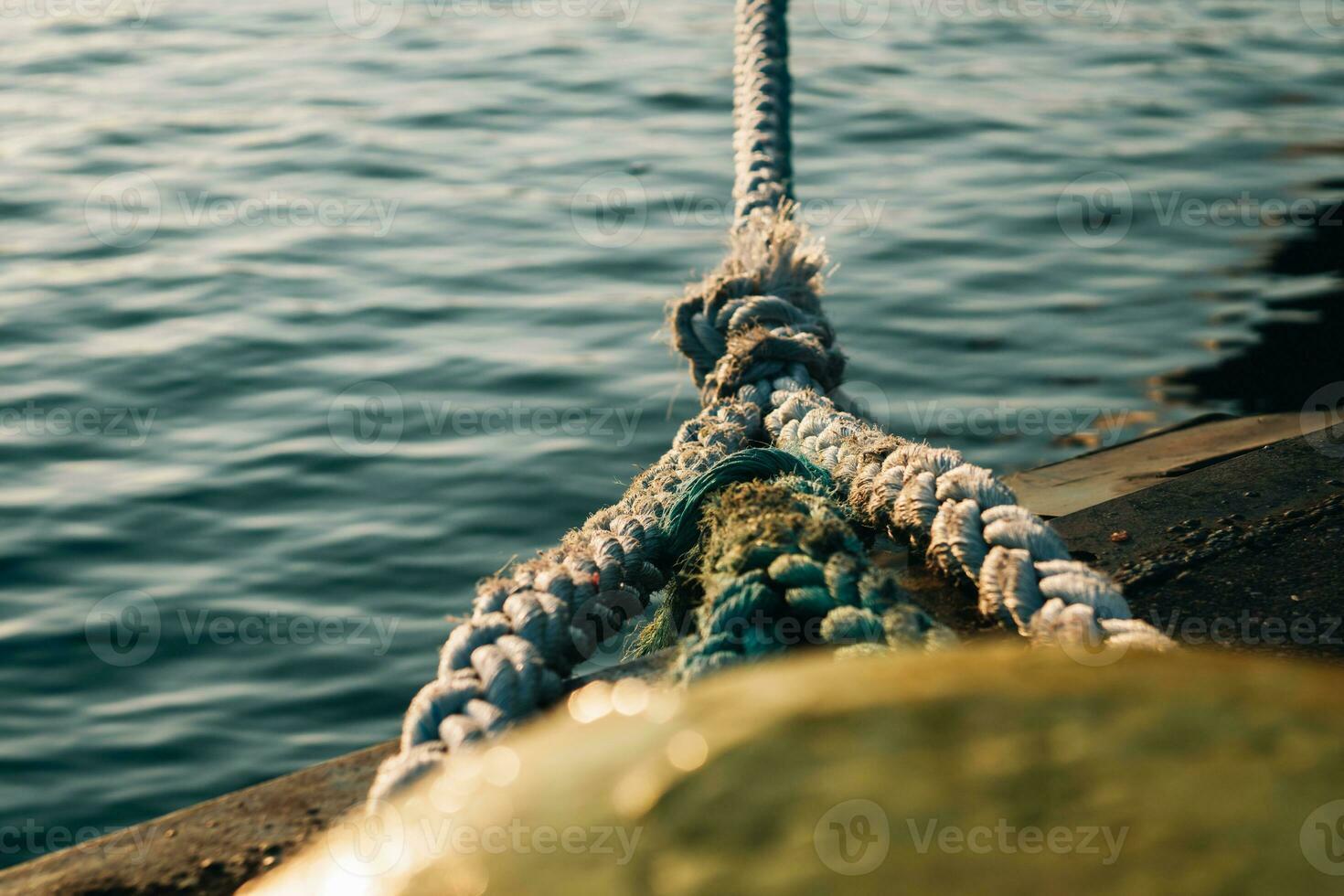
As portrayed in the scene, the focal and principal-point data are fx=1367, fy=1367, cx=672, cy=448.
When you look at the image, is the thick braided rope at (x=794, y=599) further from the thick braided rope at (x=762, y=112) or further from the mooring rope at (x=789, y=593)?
the thick braided rope at (x=762, y=112)

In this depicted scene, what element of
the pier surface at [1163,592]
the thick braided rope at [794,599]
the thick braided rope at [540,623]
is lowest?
the pier surface at [1163,592]

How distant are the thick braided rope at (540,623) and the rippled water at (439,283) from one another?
1.42 meters

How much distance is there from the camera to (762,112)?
2.93m

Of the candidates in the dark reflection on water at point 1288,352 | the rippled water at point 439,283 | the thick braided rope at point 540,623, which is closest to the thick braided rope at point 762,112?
the thick braided rope at point 540,623

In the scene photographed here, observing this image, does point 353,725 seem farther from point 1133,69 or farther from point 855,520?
point 1133,69

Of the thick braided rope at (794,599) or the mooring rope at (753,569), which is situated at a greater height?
the thick braided rope at (794,599)

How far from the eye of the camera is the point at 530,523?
356 centimetres

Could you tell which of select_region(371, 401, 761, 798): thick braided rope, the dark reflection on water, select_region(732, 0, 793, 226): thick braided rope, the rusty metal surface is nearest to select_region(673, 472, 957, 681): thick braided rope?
select_region(371, 401, 761, 798): thick braided rope

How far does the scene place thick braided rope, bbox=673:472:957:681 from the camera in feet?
3.74

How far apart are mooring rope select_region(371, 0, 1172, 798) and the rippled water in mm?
1254

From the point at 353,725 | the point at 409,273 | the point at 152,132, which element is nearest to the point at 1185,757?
the point at 353,725

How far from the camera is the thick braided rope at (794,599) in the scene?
114cm

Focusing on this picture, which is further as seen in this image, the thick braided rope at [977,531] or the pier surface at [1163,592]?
the thick braided rope at [977,531]

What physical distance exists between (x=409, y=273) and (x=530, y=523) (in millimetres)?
1635
